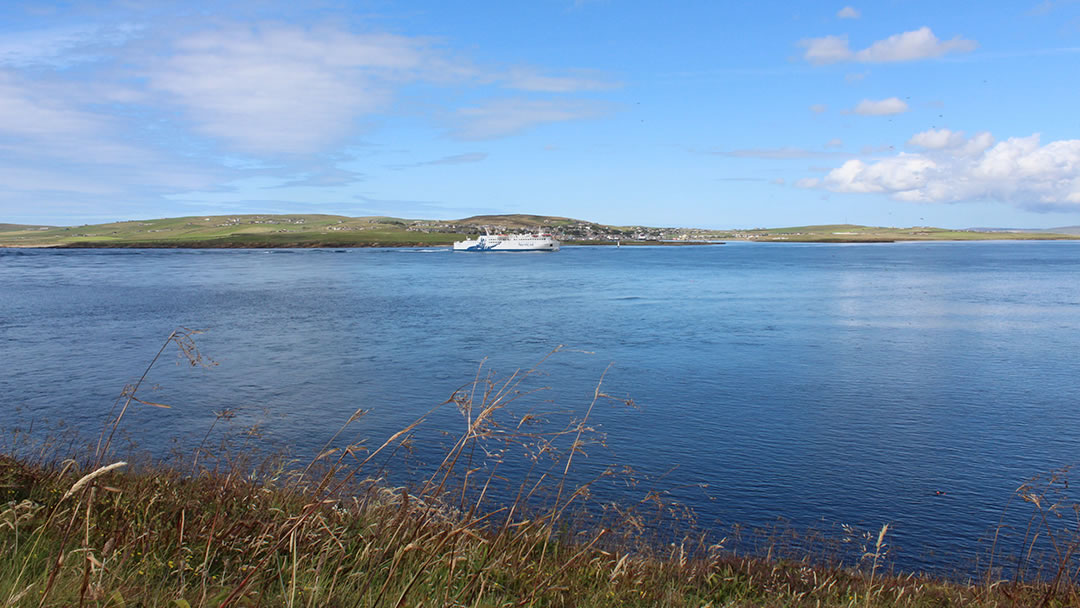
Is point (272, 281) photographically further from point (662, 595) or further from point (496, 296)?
point (662, 595)

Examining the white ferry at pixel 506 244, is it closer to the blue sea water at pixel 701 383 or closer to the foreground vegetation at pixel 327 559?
the blue sea water at pixel 701 383

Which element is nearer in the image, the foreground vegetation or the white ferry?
the foreground vegetation

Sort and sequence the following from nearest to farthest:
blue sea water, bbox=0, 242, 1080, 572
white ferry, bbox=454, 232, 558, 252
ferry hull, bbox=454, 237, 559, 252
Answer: blue sea water, bbox=0, 242, 1080, 572
white ferry, bbox=454, 232, 558, 252
ferry hull, bbox=454, 237, 559, 252

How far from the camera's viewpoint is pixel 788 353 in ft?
103

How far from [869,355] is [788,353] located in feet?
10.9

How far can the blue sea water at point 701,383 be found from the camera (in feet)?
49.9

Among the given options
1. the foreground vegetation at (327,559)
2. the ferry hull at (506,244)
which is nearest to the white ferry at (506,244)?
the ferry hull at (506,244)

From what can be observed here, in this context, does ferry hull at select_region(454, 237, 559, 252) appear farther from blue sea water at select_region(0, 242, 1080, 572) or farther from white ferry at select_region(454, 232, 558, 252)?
blue sea water at select_region(0, 242, 1080, 572)

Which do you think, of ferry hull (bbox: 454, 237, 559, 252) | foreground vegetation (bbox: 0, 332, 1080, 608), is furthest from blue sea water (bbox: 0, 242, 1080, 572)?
ferry hull (bbox: 454, 237, 559, 252)

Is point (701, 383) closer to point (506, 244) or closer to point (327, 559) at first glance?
point (327, 559)

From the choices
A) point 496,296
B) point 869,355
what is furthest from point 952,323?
point 496,296

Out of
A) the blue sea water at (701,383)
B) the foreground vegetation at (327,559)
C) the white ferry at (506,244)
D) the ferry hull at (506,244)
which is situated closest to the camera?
the foreground vegetation at (327,559)

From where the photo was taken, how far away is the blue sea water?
49.9 feet

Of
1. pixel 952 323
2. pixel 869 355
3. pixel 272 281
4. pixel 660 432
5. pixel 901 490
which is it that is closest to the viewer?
pixel 901 490
